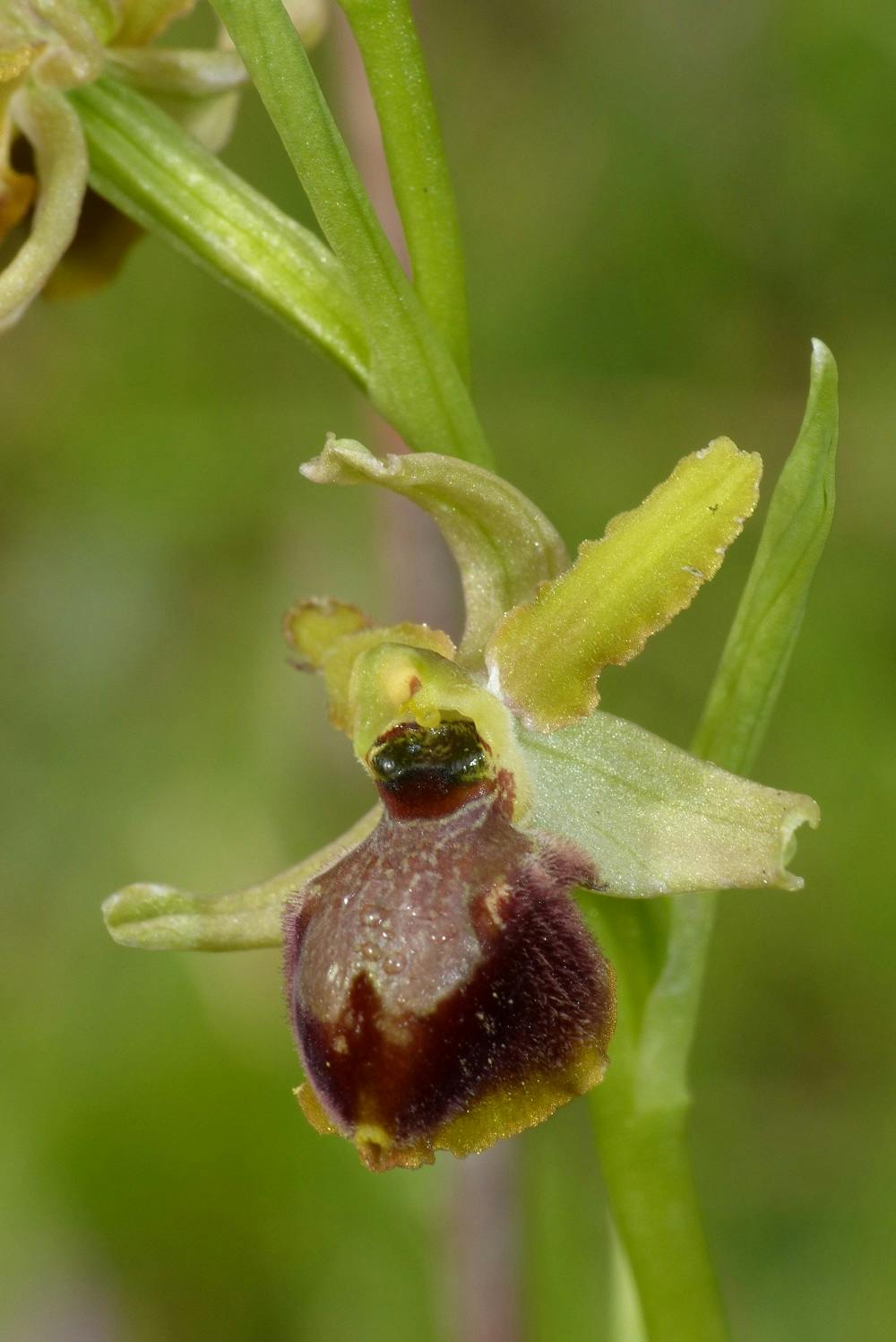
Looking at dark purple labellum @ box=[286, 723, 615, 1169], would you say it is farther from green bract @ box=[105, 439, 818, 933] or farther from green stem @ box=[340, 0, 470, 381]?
green stem @ box=[340, 0, 470, 381]

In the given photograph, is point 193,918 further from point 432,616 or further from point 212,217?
point 432,616

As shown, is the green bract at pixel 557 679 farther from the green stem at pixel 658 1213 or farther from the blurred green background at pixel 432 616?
the blurred green background at pixel 432 616

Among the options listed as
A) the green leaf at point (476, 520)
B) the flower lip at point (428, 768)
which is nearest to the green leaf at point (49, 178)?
the green leaf at point (476, 520)

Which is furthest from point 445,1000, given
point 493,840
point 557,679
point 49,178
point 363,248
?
point 49,178

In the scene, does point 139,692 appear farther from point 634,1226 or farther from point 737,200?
point 634,1226

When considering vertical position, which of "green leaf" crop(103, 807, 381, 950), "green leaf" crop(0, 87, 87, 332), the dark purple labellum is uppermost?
"green leaf" crop(0, 87, 87, 332)

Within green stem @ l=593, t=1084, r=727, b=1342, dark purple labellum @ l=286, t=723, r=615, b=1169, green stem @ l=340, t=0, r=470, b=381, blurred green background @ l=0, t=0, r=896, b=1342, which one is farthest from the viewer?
blurred green background @ l=0, t=0, r=896, b=1342

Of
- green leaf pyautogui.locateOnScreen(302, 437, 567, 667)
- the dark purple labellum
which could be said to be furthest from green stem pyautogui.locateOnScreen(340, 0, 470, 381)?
the dark purple labellum
